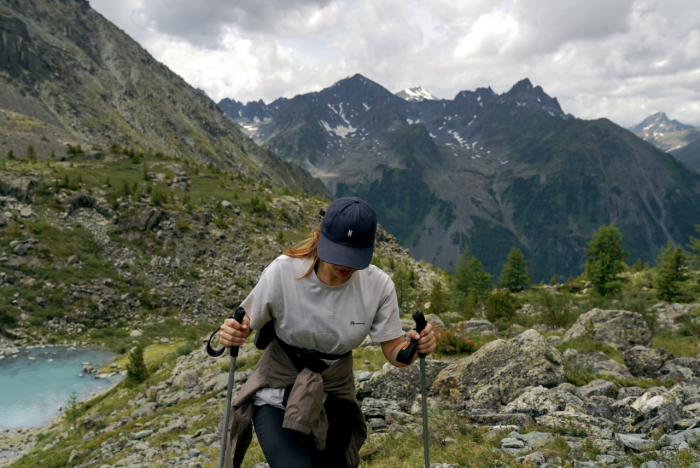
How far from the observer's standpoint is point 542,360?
8297 mm

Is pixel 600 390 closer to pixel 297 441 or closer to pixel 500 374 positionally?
pixel 500 374

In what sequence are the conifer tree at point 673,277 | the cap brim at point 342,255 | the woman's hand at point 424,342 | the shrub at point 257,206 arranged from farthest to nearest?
the shrub at point 257,206 < the conifer tree at point 673,277 < the woman's hand at point 424,342 < the cap brim at point 342,255

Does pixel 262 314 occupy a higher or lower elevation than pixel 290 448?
higher

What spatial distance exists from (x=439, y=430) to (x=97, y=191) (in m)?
43.6

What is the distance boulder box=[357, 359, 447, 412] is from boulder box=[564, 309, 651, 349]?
8945mm

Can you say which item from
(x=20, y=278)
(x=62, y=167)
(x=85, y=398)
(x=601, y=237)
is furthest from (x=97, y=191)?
(x=601, y=237)

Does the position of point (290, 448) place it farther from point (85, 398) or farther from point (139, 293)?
point (139, 293)

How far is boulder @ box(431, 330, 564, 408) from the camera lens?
7863 mm

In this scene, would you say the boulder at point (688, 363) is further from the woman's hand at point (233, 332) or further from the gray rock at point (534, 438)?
the woman's hand at point (233, 332)

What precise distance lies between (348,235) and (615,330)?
52.4 ft

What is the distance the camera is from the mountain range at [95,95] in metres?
83.6

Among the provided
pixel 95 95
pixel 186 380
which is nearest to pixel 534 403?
pixel 186 380

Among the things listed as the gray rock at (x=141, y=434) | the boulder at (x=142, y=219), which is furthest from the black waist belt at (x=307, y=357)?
Answer: the boulder at (x=142, y=219)

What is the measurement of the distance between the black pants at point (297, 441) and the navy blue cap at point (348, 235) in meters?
1.40
